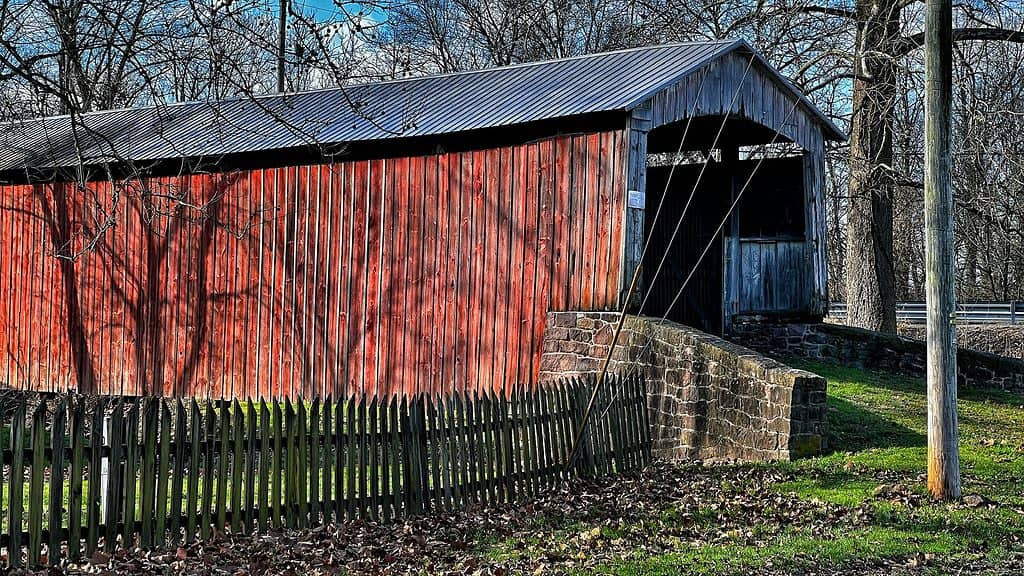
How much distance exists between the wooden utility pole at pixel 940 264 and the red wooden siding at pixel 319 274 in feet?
13.7

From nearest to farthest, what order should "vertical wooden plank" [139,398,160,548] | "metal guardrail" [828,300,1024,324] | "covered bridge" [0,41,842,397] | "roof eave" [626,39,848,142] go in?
"vertical wooden plank" [139,398,160,548] < "roof eave" [626,39,848,142] < "covered bridge" [0,41,842,397] < "metal guardrail" [828,300,1024,324]

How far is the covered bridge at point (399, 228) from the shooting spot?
40.3 feet

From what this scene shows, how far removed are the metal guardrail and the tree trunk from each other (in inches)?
372

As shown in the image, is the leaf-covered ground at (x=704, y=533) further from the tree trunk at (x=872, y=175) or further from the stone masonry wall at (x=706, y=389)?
the tree trunk at (x=872, y=175)

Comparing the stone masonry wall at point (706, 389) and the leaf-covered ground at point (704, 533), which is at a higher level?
the stone masonry wall at point (706, 389)

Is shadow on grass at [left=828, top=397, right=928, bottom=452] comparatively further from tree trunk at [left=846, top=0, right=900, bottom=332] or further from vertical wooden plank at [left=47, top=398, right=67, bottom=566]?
vertical wooden plank at [left=47, top=398, right=67, bottom=566]

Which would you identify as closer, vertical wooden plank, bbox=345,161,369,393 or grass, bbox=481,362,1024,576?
grass, bbox=481,362,1024,576

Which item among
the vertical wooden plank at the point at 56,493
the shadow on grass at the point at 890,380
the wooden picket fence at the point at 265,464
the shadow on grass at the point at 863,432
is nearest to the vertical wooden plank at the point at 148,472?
the wooden picket fence at the point at 265,464

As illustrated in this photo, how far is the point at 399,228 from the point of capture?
13609 millimetres

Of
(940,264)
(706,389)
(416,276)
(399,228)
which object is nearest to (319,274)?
(399,228)

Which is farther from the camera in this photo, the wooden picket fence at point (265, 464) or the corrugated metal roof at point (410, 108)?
the corrugated metal roof at point (410, 108)

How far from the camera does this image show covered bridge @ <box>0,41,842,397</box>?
12.3m

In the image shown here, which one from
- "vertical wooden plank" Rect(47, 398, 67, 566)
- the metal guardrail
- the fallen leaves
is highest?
the metal guardrail

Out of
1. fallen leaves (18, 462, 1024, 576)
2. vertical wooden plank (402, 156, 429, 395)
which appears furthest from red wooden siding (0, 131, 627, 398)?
fallen leaves (18, 462, 1024, 576)
